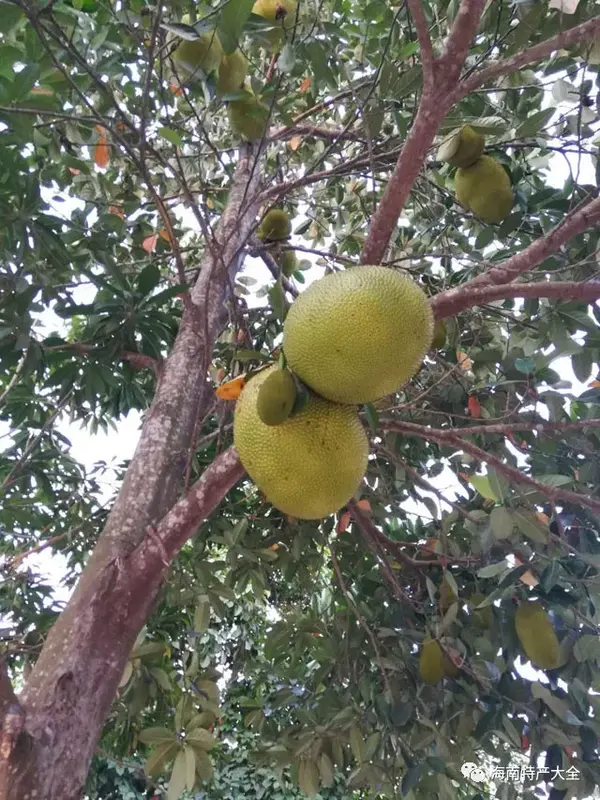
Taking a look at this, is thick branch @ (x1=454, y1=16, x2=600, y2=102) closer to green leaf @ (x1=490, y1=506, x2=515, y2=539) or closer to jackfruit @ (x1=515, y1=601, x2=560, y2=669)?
green leaf @ (x1=490, y1=506, x2=515, y2=539)

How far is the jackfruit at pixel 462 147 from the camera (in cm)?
180

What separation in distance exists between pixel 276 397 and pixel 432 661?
3.34ft

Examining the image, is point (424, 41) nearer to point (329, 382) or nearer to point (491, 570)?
point (329, 382)

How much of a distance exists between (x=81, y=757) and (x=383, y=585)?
1280 millimetres

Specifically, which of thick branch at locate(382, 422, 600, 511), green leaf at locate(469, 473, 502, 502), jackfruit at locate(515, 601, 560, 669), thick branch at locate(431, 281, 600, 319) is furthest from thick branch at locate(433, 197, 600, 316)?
jackfruit at locate(515, 601, 560, 669)

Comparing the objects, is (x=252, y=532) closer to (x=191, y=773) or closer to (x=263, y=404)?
(x=191, y=773)

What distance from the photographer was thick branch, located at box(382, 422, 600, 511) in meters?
1.42

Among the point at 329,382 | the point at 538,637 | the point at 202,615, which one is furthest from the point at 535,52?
the point at 202,615

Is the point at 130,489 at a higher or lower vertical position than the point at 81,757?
higher

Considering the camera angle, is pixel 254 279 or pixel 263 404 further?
pixel 254 279

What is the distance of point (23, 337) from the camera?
5.62 feet

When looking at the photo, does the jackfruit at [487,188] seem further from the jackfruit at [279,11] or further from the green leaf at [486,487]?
the green leaf at [486,487]

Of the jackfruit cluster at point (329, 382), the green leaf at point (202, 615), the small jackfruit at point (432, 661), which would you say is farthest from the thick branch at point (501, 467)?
the green leaf at point (202, 615)

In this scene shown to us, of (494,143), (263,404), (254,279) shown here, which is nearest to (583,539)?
(263,404)
